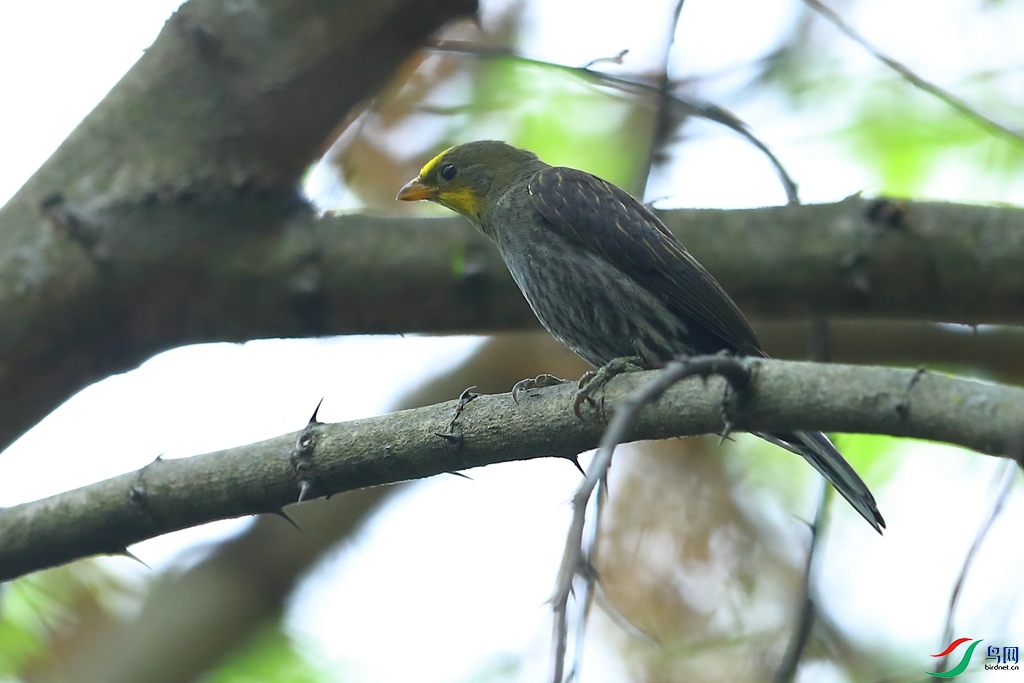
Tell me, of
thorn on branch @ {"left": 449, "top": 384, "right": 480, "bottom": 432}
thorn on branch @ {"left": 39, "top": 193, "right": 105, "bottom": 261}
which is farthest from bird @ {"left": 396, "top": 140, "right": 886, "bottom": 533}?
thorn on branch @ {"left": 39, "top": 193, "right": 105, "bottom": 261}

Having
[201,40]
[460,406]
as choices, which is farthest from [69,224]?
[460,406]

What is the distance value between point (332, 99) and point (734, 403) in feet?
12.0

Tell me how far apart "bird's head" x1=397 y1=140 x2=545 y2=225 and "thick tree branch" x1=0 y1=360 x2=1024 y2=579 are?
8.10 ft

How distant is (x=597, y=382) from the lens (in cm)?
369

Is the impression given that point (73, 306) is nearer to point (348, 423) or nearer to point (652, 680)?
point (348, 423)

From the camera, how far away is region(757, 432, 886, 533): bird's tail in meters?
3.99

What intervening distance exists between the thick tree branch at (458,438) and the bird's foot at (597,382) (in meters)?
0.05

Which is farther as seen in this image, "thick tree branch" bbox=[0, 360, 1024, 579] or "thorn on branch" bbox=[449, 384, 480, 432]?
"thorn on branch" bbox=[449, 384, 480, 432]

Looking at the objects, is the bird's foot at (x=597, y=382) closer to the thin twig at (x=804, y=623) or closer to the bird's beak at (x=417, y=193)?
the thin twig at (x=804, y=623)

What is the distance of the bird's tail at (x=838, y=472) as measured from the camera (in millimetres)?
3992

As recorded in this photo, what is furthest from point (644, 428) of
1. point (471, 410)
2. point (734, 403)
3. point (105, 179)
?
point (105, 179)

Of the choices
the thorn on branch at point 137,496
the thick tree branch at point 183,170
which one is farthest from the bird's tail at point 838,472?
the thick tree branch at point 183,170

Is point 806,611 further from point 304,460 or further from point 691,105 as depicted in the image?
point 691,105

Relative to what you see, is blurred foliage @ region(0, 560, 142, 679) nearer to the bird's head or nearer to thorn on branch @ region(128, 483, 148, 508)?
thorn on branch @ region(128, 483, 148, 508)
